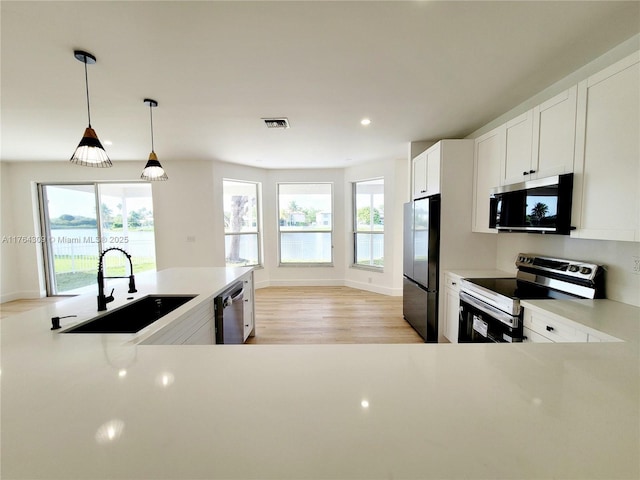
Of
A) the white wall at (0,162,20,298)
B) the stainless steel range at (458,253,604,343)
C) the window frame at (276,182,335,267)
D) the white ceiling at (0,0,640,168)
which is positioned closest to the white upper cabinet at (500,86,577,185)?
the white ceiling at (0,0,640,168)

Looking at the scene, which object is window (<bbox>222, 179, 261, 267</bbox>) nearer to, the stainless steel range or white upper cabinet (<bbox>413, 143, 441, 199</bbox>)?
white upper cabinet (<bbox>413, 143, 441, 199</bbox>)

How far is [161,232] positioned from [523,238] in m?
5.45

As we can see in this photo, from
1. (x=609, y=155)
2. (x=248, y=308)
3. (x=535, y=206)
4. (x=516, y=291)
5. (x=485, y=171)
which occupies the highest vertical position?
(x=485, y=171)

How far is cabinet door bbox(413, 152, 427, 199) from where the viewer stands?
3.20 m

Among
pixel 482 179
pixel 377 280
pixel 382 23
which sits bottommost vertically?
pixel 377 280

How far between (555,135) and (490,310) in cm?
137

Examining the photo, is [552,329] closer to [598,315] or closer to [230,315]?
[598,315]

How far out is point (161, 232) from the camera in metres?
4.77

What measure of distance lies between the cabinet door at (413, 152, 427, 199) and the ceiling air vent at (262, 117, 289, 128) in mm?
1732

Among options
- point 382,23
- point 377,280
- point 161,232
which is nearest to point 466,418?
point 382,23

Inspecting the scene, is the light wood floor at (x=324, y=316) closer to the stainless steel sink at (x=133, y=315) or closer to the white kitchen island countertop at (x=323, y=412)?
the stainless steel sink at (x=133, y=315)

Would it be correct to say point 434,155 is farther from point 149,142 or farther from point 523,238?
point 149,142

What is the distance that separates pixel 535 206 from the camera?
6.39ft

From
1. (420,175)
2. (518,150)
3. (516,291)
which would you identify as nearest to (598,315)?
(516,291)
